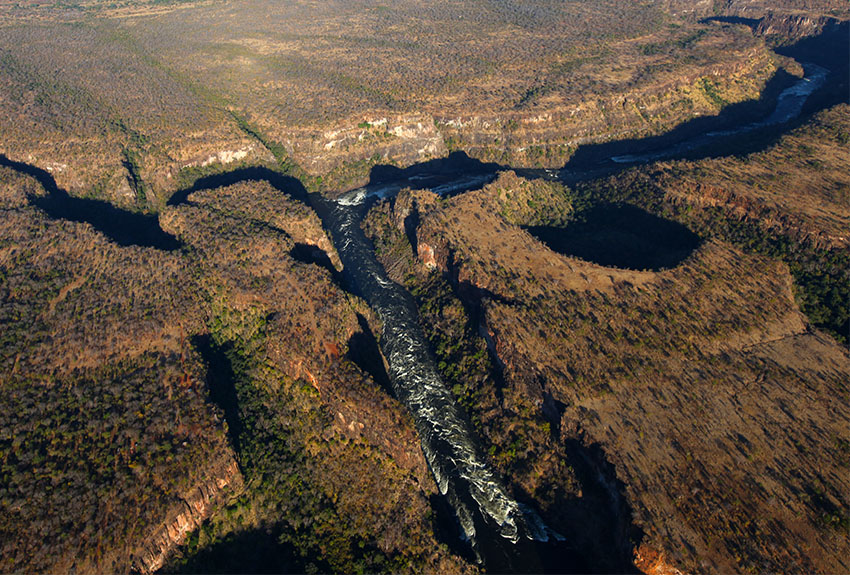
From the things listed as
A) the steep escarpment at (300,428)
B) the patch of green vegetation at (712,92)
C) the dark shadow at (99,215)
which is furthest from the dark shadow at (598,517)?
the patch of green vegetation at (712,92)

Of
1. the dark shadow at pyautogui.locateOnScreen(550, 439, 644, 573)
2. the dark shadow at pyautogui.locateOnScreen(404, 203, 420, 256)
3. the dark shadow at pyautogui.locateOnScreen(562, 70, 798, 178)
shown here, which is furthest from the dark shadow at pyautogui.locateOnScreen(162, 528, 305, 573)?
the dark shadow at pyautogui.locateOnScreen(562, 70, 798, 178)

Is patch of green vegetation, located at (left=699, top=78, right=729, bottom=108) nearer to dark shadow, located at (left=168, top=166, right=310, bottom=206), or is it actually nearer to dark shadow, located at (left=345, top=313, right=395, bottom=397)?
dark shadow, located at (left=168, top=166, right=310, bottom=206)

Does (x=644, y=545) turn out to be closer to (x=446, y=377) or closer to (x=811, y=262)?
(x=446, y=377)

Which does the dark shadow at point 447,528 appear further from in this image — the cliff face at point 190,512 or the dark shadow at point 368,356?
the cliff face at point 190,512

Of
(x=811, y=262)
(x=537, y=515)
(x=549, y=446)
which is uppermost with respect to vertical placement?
(x=811, y=262)

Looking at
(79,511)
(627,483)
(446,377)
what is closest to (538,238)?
(446,377)

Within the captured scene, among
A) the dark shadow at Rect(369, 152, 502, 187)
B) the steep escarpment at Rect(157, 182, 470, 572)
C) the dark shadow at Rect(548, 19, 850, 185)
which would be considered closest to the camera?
the steep escarpment at Rect(157, 182, 470, 572)
